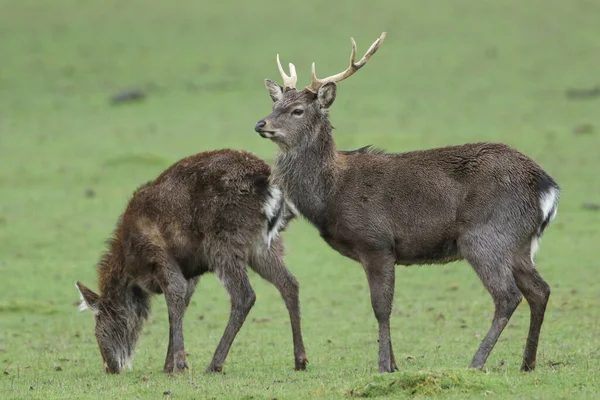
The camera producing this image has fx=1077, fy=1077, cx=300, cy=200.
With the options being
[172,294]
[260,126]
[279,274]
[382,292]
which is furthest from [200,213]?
[382,292]

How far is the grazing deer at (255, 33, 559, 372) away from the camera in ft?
32.1

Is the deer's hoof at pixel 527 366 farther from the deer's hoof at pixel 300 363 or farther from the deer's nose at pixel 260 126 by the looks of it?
the deer's nose at pixel 260 126

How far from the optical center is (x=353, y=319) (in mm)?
14539

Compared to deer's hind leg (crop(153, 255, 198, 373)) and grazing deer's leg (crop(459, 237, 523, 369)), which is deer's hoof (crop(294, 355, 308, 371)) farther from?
grazing deer's leg (crop(459, 237, 523, 369))

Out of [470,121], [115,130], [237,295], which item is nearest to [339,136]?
[470,121]

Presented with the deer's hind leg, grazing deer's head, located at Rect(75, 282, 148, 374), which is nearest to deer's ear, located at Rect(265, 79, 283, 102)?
the deer's hind leg

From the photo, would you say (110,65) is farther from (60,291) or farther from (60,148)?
(60,291)

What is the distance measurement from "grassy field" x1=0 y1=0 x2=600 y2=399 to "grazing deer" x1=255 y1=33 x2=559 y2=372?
0.73m


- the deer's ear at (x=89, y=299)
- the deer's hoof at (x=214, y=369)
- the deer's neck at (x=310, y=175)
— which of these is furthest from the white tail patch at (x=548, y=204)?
the deer's ear at (x=89, y=299)

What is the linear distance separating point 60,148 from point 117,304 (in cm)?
1746

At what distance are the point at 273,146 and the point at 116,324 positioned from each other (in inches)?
641

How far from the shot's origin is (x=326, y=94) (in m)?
10.7

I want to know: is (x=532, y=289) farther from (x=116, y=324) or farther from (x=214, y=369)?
(x=116, y=324)

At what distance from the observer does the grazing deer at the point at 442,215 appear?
9.79 metres
